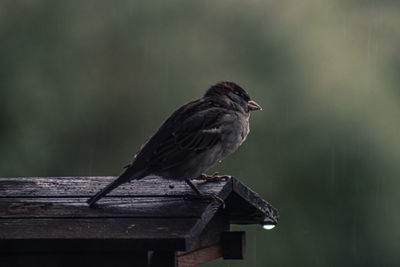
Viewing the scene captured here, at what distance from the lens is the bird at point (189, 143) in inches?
221

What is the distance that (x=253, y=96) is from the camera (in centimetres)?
1174

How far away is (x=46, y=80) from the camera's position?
1240cm

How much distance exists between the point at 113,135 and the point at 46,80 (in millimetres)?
1307

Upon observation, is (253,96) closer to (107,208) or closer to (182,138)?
(182,138)

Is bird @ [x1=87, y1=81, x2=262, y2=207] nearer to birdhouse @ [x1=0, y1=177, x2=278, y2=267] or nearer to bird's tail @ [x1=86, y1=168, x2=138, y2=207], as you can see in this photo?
bird's tail @ [x1=86, y1=168, x2=138, y2=207]

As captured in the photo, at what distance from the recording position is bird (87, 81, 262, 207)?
5621mm

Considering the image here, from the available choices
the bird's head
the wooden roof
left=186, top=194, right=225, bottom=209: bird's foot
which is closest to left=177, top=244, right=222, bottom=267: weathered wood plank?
the wooden roof

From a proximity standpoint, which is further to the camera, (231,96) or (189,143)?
(231,96)

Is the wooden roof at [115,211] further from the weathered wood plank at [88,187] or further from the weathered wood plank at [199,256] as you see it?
the weathered wood plank at [199,256]

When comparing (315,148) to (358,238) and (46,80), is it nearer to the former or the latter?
(358,238)

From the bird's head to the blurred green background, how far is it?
462 centimetres

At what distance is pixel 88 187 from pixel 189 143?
0.66 meters

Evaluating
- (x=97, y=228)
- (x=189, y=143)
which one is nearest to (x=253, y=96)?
(x=189, y=143)

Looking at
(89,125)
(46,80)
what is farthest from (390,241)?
(46,80)
